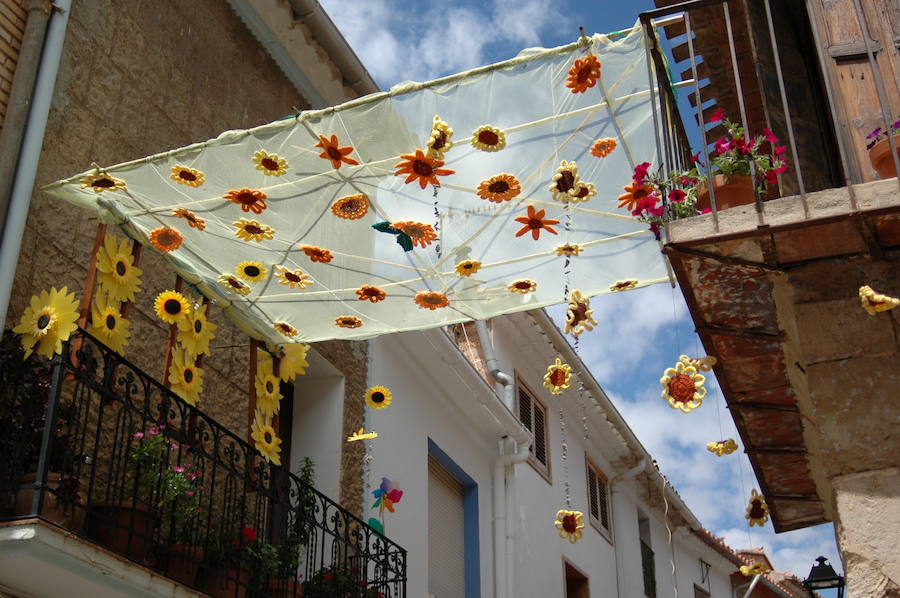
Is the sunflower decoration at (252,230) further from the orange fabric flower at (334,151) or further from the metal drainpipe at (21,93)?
the metal drainpipe at (21,93)

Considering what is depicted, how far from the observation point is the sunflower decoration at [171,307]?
7.41m

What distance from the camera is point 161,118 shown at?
8.65 metres

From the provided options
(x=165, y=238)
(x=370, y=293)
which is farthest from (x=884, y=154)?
(x=165, y=238)

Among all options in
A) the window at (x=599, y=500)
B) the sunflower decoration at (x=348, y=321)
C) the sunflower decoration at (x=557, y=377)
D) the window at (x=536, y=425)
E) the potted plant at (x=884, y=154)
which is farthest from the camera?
the window at (x=599, y=500)

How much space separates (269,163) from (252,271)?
43.4 inches

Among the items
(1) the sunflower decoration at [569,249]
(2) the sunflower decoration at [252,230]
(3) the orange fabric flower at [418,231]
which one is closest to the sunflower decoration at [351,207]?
(3) the orange fabric flower at [418,231]

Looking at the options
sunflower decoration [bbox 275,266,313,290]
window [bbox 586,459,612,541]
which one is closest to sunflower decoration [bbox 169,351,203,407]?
sunflower decoration [bbox 275,266,313,290]

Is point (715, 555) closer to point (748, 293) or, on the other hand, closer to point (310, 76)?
point (310, 76)

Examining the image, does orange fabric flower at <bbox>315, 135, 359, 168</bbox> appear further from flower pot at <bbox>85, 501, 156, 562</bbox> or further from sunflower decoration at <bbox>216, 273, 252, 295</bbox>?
flower pot at <bbox>85, 501, 156, 562</bbox>

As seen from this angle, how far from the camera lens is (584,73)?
6152mm

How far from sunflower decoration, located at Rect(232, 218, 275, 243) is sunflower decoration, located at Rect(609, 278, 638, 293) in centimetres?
216

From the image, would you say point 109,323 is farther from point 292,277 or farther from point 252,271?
point 292,277

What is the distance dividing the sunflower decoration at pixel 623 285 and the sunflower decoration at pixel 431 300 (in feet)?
3.66

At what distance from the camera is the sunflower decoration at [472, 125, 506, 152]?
6426 mm
